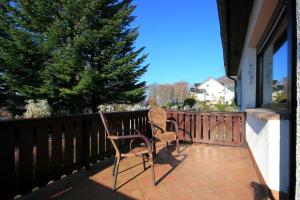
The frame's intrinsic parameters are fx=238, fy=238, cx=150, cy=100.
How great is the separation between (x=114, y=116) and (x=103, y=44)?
1236cm

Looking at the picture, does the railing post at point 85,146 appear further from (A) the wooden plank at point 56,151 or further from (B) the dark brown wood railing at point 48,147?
(A) the wooden plank at point 56,151

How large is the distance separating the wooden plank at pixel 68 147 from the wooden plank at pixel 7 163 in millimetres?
727

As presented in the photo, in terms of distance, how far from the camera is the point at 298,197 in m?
1.13

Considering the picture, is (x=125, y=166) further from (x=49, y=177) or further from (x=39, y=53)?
(x=39, y=53)

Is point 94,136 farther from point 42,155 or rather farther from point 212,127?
point 212,127

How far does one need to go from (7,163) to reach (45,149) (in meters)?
0.48

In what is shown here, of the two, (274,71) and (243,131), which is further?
(243,131)

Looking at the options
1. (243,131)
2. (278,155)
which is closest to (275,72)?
(278,155)

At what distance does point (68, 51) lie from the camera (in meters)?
14.5

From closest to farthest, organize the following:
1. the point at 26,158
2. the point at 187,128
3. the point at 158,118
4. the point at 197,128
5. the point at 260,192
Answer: the point at 26,158, the point at 260,192, the point at 158,118, the point at 197,128, the point at 187,128

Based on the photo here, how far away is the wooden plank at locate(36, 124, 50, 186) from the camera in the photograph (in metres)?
2.52

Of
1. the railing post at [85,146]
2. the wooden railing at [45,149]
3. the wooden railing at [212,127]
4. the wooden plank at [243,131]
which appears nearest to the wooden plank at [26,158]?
the wooden railing at [45,149]

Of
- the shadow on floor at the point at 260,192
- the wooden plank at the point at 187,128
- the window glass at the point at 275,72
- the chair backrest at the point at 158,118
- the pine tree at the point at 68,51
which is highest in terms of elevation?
the pine tree at the point at 68,51

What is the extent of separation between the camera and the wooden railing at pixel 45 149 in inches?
85.8
